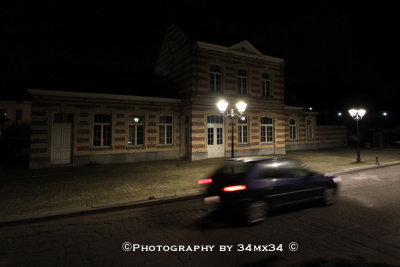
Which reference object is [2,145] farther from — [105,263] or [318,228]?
[318,228]

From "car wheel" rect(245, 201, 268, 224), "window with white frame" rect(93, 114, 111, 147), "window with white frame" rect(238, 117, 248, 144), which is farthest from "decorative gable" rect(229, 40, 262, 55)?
"car wheel" rect(245, 201, 268, 224)

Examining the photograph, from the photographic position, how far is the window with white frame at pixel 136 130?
14938 millimetres

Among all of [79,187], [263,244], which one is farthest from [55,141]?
[263,244]

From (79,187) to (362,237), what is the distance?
28.2 feet

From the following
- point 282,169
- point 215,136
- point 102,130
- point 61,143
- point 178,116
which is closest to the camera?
point 282,169

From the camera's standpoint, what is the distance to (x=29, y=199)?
6.82 metres

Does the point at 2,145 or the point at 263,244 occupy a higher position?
the point at 2,145

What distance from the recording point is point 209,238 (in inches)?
171

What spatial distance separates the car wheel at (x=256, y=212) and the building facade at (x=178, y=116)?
8.48m

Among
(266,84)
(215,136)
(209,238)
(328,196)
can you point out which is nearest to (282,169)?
(328,196)

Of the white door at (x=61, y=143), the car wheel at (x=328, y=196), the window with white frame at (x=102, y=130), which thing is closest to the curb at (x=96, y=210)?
the car wheel at (x=328, y=196)

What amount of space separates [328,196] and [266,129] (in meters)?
12.7

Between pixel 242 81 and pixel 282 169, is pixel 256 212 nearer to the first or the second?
pixel 282 169

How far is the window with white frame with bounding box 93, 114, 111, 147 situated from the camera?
14.0 meters
